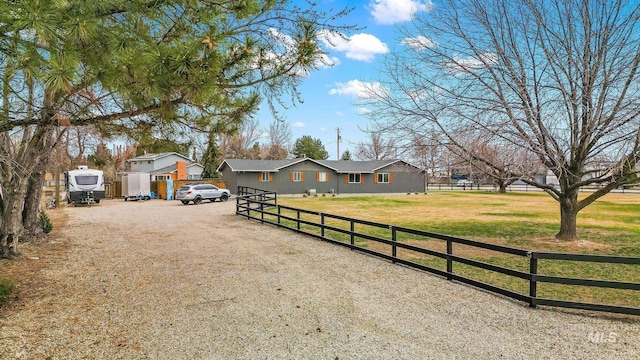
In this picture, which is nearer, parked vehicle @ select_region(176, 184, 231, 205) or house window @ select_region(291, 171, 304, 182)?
parked vehicle @ select_region(176, 184, 231, 205)

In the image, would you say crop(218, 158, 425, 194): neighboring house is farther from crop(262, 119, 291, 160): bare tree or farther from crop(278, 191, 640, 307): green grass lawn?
crop(262, 119, 291, 160): bare tree

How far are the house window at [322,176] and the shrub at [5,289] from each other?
3010 centimetres

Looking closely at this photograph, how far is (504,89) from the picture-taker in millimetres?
9586

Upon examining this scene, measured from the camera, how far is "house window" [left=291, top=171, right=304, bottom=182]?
34562 mm

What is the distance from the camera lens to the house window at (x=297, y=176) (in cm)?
3456

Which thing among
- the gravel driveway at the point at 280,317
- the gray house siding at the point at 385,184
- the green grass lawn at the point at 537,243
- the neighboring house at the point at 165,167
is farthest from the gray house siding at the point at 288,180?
the gravel driveway at the point at 280,317

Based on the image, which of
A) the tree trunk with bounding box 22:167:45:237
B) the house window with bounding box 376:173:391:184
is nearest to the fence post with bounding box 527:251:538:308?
the tree trunk with bounding box 22:167:45:237

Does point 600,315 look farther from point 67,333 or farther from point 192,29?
point 67,333

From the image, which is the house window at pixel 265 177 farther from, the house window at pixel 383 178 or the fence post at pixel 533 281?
the fence post at pixel 533 281

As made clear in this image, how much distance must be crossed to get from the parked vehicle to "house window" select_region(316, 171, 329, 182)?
450 inches

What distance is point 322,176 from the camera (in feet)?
117

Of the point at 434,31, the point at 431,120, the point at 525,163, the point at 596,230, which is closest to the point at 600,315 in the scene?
the point at 525,163

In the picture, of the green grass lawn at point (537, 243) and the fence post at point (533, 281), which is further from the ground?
the fence post at point (533, 281)

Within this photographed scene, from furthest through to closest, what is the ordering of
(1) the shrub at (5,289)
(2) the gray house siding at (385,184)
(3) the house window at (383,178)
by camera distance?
(3) the house window at (383,178), (2) the gray house siding at (385,184), (1) the shrub at (5,289)
